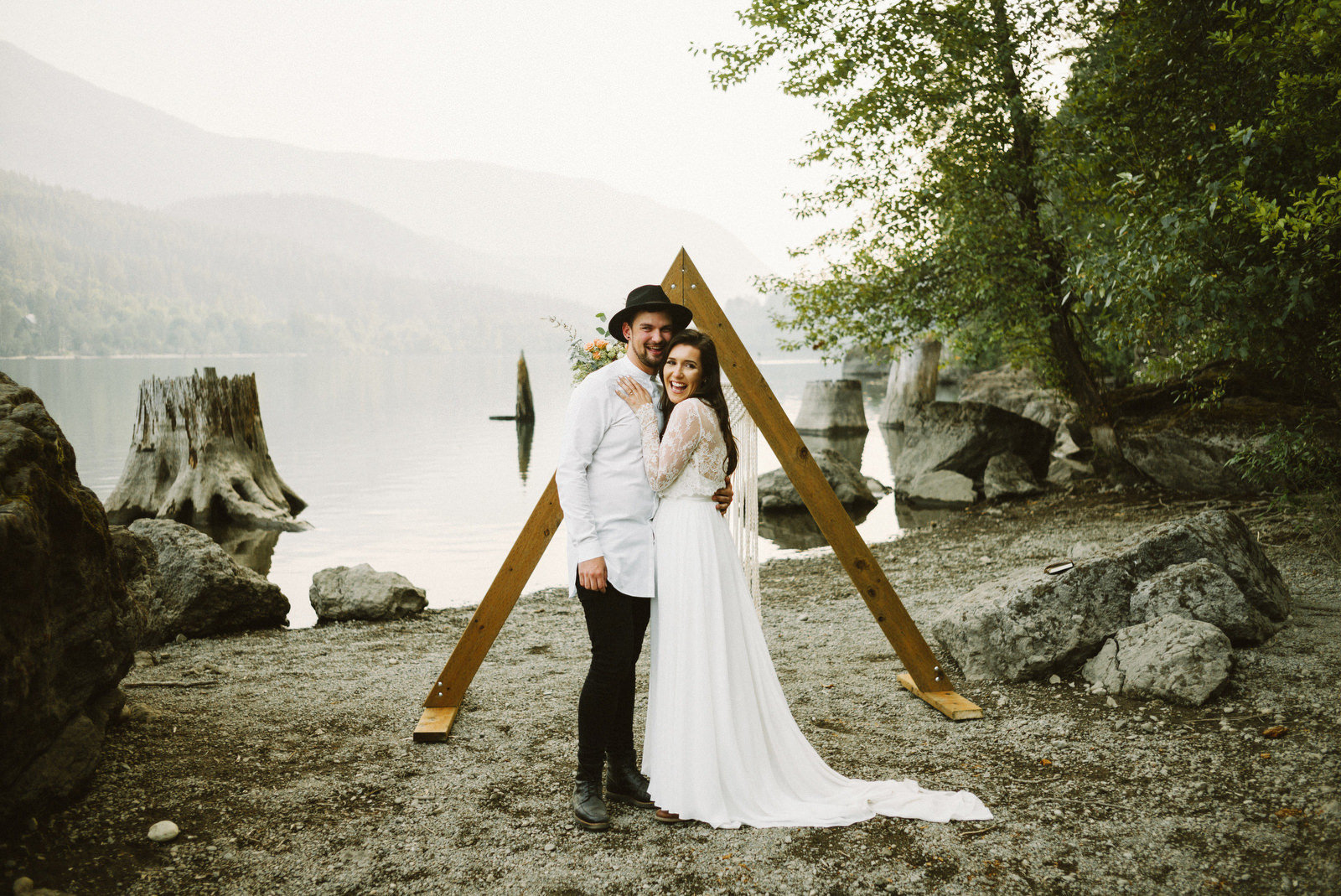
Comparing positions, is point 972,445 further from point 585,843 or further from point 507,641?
point 585,843

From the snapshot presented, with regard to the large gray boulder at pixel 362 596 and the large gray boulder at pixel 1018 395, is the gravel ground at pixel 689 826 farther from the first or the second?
the large gray boulder at pixel 1018 395

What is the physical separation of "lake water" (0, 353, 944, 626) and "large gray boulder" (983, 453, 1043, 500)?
159 centimetres

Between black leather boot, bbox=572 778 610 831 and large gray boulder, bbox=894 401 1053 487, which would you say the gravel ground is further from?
large gray boulder, bbox=894 401 1053 487

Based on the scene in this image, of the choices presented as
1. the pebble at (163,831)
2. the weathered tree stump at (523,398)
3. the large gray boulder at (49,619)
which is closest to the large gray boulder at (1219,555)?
the pebble at (163,831)

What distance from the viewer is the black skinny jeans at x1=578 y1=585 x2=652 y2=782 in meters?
3.68

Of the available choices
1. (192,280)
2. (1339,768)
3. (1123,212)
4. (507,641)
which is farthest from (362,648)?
(192,280)

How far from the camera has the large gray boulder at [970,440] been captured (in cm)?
1517

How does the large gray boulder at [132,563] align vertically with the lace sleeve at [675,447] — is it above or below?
below

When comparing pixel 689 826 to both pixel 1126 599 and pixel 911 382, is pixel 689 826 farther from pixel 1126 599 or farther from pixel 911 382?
pixel 911 382

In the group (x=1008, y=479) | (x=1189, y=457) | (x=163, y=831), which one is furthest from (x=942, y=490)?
(x=163, y=831)

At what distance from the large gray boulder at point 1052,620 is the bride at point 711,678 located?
1.77 metres

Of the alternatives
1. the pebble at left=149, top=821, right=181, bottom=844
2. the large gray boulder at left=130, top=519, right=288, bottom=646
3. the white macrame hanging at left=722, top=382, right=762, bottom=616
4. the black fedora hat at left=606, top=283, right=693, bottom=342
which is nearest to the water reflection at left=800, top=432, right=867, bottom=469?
the large gray boulder at left=130, top=519, right=288, bottom=646

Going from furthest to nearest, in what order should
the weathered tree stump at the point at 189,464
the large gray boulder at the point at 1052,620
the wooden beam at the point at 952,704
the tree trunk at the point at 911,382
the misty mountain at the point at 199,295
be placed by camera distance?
1. the misty mountain at the point at 199,295
2. the tree trunk at the point at 911,382
3. the weathered tree stump at the point at 189,464
4. the large gray boulder at the point at 1052,620
5. the wooden beam at the point at 952,704

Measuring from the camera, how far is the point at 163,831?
3.50 metres
